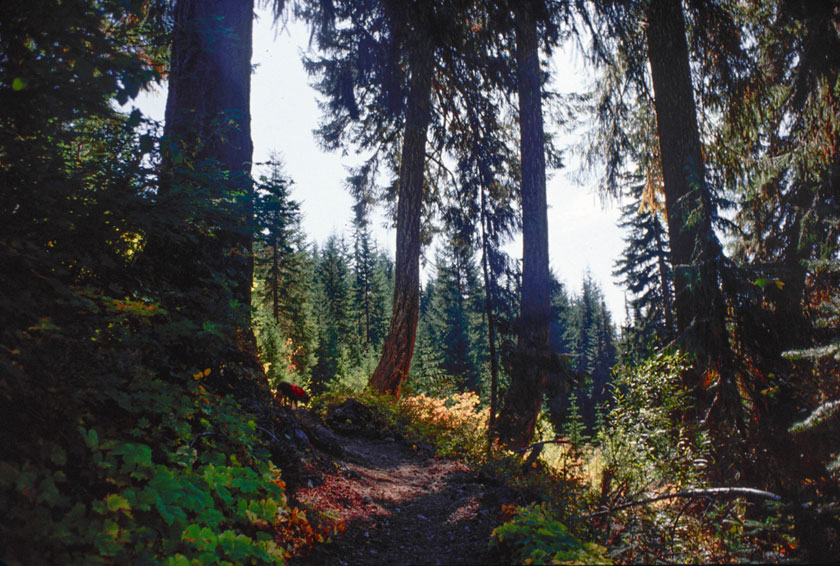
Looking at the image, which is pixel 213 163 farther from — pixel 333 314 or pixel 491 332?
pixel 333 314

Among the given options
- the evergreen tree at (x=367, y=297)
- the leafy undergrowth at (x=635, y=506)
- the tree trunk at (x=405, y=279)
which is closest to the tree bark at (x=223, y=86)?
the leafy undergrowth at (x=635, y=506)

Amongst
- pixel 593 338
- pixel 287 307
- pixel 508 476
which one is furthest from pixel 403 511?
pixel 593 338

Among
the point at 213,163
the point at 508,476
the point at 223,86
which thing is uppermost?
the point at 223,86

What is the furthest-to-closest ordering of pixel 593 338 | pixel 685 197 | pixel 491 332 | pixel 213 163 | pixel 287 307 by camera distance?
1. pixel 593 338
2. pixel 287 307
3. pixel 491 332
4. pixel 685 197
5. pixel 213 163

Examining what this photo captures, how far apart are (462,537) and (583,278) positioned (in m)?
73.9

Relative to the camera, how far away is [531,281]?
7777 millimetres

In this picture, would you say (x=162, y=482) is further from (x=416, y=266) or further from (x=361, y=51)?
(x=416, y=266)

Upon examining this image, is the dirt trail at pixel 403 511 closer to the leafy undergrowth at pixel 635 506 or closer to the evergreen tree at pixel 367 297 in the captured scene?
the leafy undergrowth at pixel 635 506

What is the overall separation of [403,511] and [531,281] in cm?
480

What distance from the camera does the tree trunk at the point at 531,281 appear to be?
7.10 m

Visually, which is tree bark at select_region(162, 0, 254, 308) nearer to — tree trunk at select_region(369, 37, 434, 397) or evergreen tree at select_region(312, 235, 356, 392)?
tree trunk at select_region(369, 37, 434, 397)

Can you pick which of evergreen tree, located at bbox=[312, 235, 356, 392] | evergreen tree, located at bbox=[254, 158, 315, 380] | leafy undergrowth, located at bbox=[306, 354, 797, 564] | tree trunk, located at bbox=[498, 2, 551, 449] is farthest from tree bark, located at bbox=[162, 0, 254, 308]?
evergreen tree, located at bbox=[312, 235, 356, 392]

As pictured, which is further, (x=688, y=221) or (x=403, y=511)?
(x=688, y=221)

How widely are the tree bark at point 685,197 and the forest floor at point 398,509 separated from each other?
9.20ft
